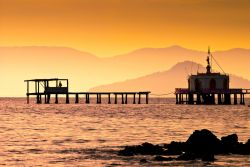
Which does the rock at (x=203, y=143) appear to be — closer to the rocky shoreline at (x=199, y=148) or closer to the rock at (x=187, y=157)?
the rocky shoreline at (x=199, y=148)

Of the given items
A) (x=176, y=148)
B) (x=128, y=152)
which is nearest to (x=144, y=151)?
(x=128, y=152)

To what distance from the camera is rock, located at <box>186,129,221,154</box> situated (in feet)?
183

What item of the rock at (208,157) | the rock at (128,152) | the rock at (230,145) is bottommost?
the rock at (208,157)

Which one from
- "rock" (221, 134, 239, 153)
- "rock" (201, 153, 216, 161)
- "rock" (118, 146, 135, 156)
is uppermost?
"rock" (221, 134, 239, 153)

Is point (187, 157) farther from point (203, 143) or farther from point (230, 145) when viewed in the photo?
point (230, 145)

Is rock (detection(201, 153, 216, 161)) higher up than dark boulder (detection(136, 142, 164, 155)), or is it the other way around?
dark boulder (detection(136, 142, 164, 155))

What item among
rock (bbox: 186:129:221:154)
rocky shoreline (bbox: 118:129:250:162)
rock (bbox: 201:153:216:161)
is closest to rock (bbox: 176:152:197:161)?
rock (bbox: 201:153:216:161)

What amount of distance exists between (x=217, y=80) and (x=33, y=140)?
106m

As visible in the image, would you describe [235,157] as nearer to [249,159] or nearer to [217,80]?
[249,159]

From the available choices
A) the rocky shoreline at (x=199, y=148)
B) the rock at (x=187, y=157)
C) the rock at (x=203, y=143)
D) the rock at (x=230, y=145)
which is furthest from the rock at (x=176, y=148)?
the rock at (x=230, y=145)

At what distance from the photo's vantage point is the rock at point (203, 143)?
183 feet

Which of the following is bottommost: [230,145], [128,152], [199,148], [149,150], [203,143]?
[128,152]

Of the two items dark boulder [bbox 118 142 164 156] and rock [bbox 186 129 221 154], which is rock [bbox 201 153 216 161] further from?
dark boulder [bbox 118 142 164 156]

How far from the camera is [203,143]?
2194 inches
